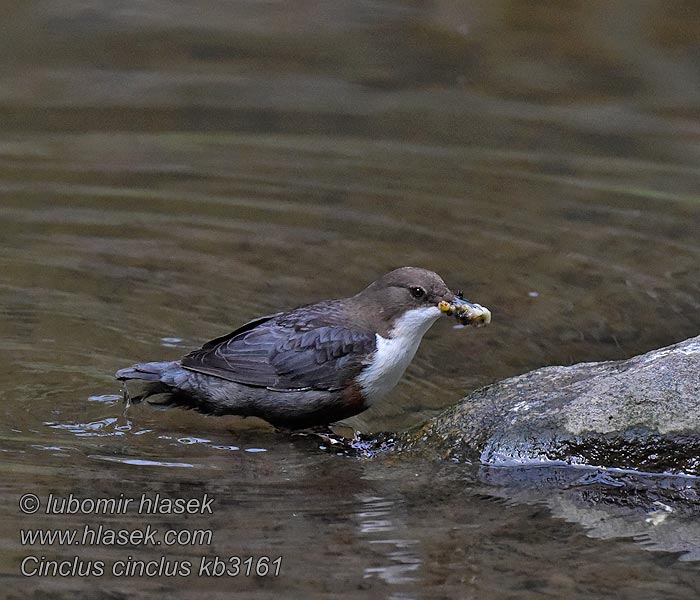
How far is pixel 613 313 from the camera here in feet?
20.5

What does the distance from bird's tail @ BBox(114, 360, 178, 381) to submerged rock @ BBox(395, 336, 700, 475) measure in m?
1.11

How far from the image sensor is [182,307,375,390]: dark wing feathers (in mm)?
5020

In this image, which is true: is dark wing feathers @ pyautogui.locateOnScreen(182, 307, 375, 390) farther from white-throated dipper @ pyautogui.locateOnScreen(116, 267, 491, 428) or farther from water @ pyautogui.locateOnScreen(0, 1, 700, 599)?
water @ pyautogui.locateOnScreen(0, 1, 700, 599)

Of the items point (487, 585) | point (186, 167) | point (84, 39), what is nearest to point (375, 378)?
point (487, 585)

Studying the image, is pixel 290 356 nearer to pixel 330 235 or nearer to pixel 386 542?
pixel 386 542

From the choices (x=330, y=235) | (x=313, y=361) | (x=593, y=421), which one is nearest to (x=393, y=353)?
(x=313, y=361)

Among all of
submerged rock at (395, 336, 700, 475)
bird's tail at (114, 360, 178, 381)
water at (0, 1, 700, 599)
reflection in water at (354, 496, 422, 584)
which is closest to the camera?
reflection in water at (354, 496, 422, 584)

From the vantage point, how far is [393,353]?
5.06 m

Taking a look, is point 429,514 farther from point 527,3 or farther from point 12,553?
point 527,3

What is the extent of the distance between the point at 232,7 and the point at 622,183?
4036mm

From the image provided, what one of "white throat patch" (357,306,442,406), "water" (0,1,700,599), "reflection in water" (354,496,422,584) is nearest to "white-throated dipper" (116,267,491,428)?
"white throat patch" (357,306,442,406)

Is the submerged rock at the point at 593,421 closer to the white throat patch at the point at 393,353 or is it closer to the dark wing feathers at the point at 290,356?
the white throat patch at the point at 393,353

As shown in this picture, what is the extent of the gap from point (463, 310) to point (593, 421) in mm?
857

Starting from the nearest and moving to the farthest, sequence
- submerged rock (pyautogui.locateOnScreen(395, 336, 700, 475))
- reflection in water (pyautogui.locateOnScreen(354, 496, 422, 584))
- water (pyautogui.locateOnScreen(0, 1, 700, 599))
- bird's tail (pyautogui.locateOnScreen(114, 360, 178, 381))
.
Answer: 1. reflection in water (pyautogui.locateOnScreen(354, 496, 422, 584))
2. water (pyautogui.locateOnScreen(0, 1, 700, 599))
3. submerged rock (pyautogui.locateOnScreen(395, 336, 700, 475))
4. bird's tail (pyautogui.locateOnScreen(114, 360, 178, 381))
